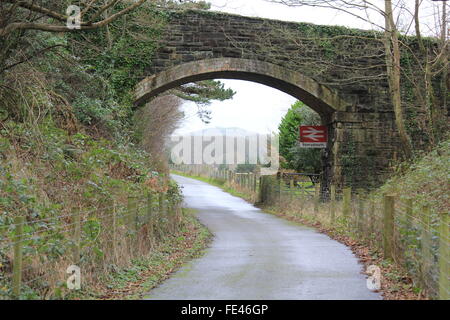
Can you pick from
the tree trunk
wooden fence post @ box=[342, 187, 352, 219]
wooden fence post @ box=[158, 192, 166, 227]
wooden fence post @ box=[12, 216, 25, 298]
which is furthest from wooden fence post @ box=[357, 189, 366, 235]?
wooden fence post @ box=[12, 216, 25, 298]

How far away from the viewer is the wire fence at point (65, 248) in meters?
5.45

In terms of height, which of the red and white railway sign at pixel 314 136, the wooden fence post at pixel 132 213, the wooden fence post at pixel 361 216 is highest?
the red and white railway sign at pixel 314 136

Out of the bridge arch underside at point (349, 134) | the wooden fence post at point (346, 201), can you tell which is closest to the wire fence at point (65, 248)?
the wooden fence post at point (346, 201)

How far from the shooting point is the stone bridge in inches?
653

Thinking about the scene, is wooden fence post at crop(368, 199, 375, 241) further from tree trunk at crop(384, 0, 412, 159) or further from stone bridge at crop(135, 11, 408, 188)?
stone bridge at crop(135, 11, 408, 188)

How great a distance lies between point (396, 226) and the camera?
27.5 ft

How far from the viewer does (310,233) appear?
1315cm

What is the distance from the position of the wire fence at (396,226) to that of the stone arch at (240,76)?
280 cm

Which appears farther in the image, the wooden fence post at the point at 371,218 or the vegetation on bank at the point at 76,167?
the wooden fence post at the point at 371,218

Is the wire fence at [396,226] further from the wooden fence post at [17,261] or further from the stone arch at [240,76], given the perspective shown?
the wooden fence post at [17,261]

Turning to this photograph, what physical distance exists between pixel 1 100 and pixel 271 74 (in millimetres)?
8509

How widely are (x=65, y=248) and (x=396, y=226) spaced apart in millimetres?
4674

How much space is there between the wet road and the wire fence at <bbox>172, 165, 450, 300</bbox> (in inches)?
21.6
